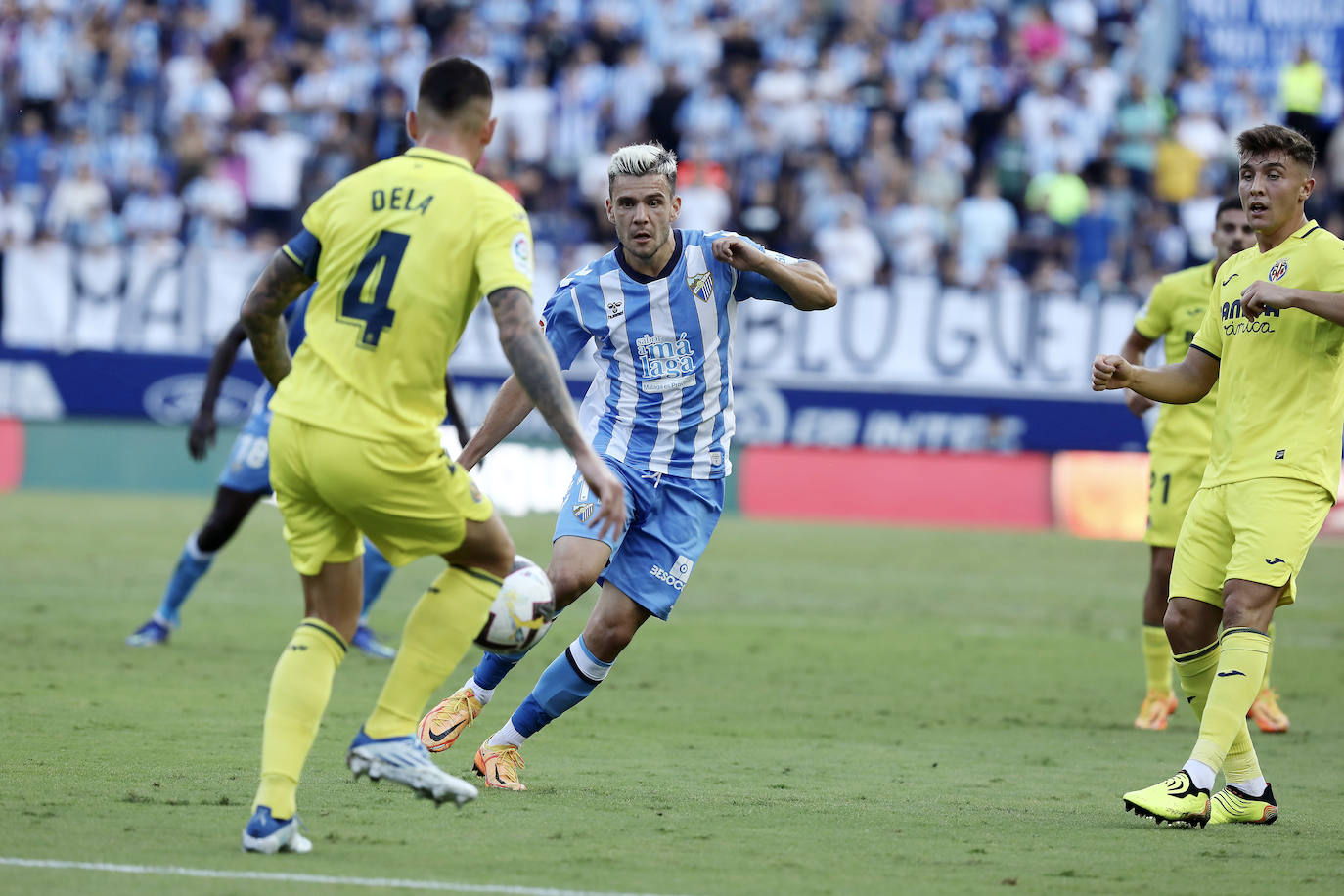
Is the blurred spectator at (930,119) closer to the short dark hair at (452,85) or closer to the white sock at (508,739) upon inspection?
the white sock at (508,739)

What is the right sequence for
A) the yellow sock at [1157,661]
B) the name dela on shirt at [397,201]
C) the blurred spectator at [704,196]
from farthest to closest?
the blurred spectator at [704,196]
the yellow sock at [1157,661]
the name dela on shirt at [397,201]

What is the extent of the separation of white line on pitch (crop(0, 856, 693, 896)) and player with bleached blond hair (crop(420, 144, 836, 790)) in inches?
70.8

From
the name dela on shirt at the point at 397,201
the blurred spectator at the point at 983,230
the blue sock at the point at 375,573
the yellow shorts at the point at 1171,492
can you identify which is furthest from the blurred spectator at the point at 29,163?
the name dela on shirt at the point at 397,201

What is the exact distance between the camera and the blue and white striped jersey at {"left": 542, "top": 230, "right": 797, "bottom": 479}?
7.01m

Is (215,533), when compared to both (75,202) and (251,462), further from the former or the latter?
(75,202)

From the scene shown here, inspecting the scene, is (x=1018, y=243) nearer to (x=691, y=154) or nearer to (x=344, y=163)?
(x=691, y=154)

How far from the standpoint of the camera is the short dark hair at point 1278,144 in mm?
6520

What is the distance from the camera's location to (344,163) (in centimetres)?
2150

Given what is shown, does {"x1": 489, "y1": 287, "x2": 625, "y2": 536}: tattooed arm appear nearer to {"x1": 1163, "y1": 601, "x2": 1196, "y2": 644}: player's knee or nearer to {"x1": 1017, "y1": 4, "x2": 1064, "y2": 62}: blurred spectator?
{"x1": 1163, "y1": 601, "x2": 1196, "y2": 644}: player's knee

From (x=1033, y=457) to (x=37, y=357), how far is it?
11.5 meters

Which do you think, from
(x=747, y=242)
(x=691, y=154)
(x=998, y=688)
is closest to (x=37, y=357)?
(x=691, y=154)

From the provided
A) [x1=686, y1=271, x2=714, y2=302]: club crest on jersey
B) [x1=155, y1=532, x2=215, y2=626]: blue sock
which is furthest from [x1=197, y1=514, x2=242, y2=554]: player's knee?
[x1=686, y1=271, x2=714, y2=302]: club crest on jersey

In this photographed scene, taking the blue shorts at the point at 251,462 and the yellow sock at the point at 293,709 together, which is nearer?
the yellow sock at the point at 293,709

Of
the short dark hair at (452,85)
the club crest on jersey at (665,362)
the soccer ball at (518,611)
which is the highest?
the short dark hair at (452,85)
